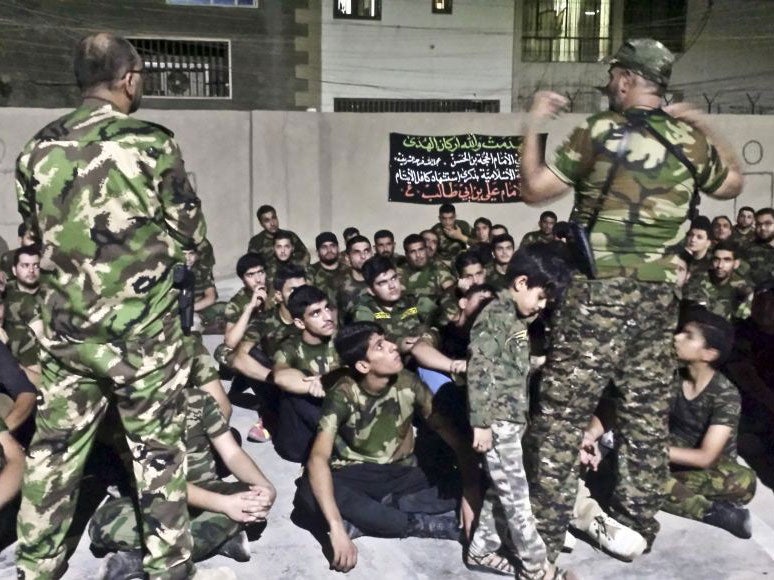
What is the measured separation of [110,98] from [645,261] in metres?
1.85

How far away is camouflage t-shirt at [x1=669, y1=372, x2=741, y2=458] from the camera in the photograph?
3723 mm

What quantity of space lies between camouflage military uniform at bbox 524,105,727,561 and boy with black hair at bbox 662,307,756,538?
638 mm

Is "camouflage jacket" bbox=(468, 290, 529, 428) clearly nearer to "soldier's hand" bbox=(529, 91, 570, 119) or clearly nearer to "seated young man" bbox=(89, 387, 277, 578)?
"soldier's hand" bbox=(529, 91, 570, 119)

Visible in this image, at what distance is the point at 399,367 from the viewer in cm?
361

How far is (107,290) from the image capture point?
8.37 ft

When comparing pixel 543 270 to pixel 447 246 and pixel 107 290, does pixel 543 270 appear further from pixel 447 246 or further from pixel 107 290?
pixel 447 246

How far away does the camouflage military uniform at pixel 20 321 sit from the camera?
14.7 feet

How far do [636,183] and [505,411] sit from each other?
2.97ft

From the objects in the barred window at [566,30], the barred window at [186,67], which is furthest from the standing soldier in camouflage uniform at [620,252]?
the barred window at [566,30]

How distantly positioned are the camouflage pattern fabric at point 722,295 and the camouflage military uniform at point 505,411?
268cm

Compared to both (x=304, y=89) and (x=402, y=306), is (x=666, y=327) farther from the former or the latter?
(x=304, y=89)

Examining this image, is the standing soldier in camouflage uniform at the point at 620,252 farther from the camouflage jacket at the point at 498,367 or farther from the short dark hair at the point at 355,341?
the short dark hair at the point at 355,341

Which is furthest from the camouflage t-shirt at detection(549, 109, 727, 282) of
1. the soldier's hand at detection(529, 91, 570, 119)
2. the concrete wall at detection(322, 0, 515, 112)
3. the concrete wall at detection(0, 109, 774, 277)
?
the concrete wall at detection(322, 0, 515, 112)

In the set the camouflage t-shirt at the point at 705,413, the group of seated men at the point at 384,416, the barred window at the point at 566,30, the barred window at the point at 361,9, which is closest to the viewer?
the group of seated men at the point at 384,416
